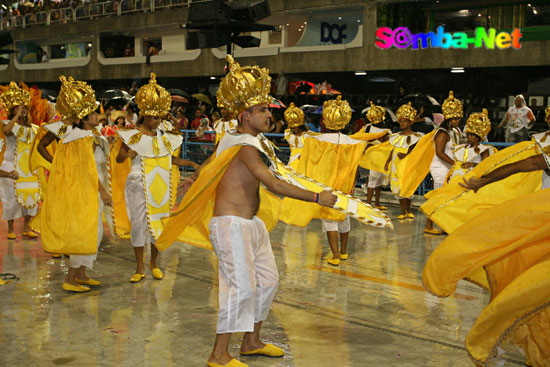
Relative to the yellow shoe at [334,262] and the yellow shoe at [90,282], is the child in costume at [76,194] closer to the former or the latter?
the yellow shoe at [90,282]

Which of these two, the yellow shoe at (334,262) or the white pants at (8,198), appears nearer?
the yellow shoe at (334,262)

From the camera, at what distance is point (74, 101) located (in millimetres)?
6668

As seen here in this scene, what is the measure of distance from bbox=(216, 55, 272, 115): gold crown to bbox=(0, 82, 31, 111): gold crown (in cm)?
509

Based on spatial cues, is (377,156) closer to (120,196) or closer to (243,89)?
(120,196)

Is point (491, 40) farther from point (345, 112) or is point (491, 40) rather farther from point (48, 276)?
point (48, 276)

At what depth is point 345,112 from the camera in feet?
27.8

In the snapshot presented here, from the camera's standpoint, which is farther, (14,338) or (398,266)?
(398,266)

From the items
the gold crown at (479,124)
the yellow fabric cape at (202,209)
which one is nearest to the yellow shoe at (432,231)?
the gold crown at (479,124)

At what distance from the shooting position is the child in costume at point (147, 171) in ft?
23.5

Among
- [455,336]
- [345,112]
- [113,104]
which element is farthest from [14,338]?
[113,104]

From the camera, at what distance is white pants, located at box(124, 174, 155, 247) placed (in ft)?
23.7

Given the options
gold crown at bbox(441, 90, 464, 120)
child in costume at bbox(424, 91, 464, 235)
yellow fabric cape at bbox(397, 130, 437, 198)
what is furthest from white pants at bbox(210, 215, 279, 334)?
yellow fabric cape at bbox(397, 130, 437, 198)

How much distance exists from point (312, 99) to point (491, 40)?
595cm

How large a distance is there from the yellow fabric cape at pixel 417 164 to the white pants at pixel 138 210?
17.7 feet
